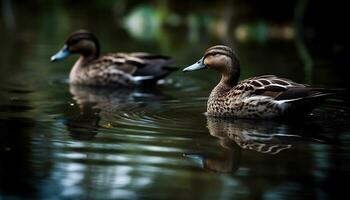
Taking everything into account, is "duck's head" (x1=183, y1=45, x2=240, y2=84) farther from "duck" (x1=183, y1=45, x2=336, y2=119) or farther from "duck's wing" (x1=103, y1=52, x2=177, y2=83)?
"duck's wing" (x1=103, y1=52, x2=177, y2=83)

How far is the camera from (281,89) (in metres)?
9.77

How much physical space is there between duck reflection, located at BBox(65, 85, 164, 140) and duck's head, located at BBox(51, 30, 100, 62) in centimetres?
110

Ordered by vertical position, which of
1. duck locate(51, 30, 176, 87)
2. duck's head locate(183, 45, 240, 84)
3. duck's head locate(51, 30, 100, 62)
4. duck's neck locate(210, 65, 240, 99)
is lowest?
duck locate(51, 30, 176, 87)

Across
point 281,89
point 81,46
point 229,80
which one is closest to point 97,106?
point 229,80

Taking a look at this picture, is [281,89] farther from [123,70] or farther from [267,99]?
[123,70]

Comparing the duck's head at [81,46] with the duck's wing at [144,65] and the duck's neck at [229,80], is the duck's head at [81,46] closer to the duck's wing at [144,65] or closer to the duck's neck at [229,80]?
the duck's wing at [144,65]

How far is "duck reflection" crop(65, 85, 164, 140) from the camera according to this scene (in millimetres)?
9250

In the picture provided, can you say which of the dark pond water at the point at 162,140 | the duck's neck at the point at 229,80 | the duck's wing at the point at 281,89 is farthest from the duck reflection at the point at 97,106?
the duck's wing at the point at 281,89

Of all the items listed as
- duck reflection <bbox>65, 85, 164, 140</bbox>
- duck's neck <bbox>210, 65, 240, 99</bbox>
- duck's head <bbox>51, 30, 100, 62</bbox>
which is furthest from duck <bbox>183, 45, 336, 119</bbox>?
duck's head <bbox>51, 30, 100, 62</bbox>

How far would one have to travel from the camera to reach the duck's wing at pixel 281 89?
956 centimetres

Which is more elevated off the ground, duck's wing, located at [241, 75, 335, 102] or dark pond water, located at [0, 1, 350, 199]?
duck's wing, located at [241, 75, 335, 102]

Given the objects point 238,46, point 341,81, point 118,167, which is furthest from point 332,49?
point 118,167

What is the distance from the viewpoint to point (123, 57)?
13.9 m

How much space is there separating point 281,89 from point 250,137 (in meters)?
1.15
